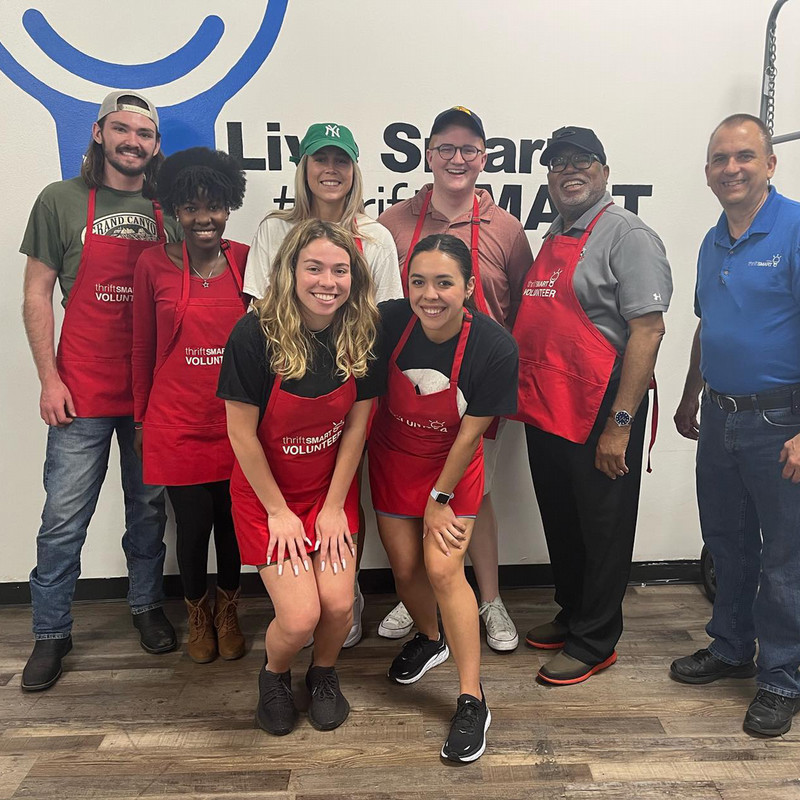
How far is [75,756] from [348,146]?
6.16ft

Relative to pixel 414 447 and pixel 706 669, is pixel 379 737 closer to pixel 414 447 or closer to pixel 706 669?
pixel 414 447

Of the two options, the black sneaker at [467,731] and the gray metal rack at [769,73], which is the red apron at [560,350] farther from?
the gray metal rack at [769,73]

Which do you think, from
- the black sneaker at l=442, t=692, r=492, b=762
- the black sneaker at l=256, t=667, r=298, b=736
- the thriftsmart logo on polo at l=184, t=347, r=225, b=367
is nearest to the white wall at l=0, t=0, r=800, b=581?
the thriftsmart logo on polo at l=184, t=347, r=225, b=367

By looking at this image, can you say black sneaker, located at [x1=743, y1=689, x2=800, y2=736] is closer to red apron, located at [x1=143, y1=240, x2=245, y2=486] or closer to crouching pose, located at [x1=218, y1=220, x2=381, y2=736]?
crouching pose, located at [x1=218, y1=220, x2=381, y2=736]

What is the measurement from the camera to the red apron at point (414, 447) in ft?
5.85

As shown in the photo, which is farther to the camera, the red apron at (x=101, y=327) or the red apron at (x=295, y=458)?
the red apron at (x=101, y=327)

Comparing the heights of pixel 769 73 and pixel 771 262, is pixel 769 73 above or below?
above

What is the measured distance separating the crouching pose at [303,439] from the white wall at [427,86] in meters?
0.84

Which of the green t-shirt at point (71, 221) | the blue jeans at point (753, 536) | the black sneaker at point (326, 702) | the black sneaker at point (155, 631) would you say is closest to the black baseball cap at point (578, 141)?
the blue jeans at point (753, 536)

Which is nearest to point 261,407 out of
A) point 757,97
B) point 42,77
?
point 42,77

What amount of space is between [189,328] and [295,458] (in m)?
0.52

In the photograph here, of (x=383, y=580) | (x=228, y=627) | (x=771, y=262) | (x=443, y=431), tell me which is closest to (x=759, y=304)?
(x=771, y=262)

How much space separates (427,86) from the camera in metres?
2.33

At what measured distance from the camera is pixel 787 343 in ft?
5.69
